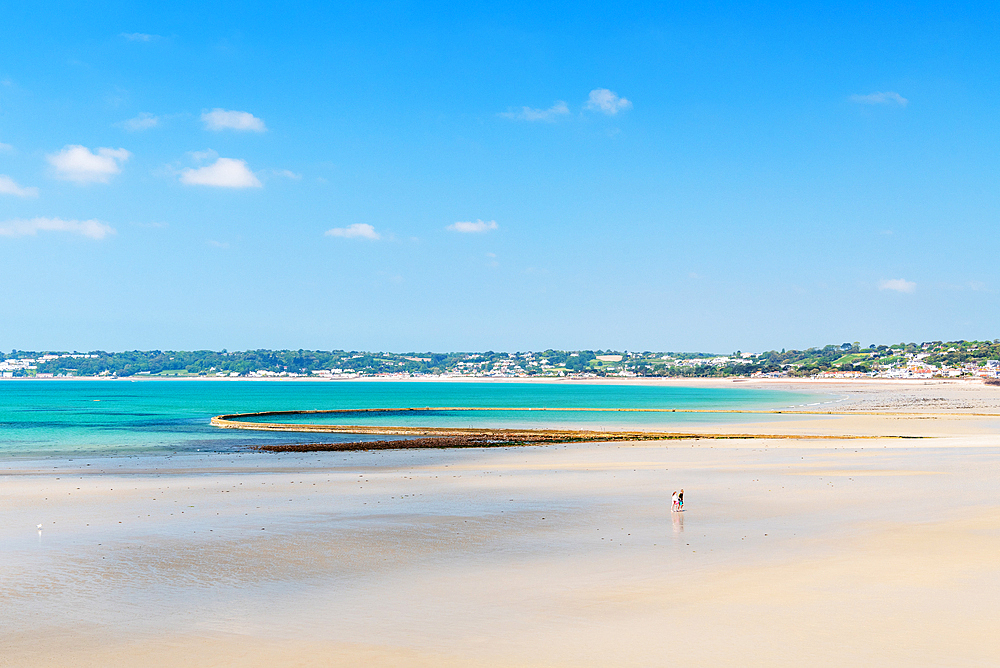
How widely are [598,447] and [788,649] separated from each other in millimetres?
34461

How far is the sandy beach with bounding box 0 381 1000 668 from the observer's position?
10242 millimetres

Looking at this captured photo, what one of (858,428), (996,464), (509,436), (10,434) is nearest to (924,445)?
Answer: (996,464)

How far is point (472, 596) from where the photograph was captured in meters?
12.7

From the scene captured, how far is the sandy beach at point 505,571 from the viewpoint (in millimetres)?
10242

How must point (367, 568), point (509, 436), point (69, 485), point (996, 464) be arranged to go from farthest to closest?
point (509, 436)
point (996, 464)
point (69, 485)
point (367, 568)

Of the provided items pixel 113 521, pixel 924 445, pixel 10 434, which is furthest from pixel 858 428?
pixel 10 434

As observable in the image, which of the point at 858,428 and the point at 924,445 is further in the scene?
the point at 858,428

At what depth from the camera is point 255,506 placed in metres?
22.4

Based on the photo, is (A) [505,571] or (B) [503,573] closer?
(B) [503,573]

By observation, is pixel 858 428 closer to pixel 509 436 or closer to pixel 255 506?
pixel 509 436

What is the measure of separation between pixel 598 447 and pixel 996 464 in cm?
1910

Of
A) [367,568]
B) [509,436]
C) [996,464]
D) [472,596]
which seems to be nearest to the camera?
[472,596]

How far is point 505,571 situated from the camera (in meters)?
14.4

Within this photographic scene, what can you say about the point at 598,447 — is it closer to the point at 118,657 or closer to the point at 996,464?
the point at 996,464
